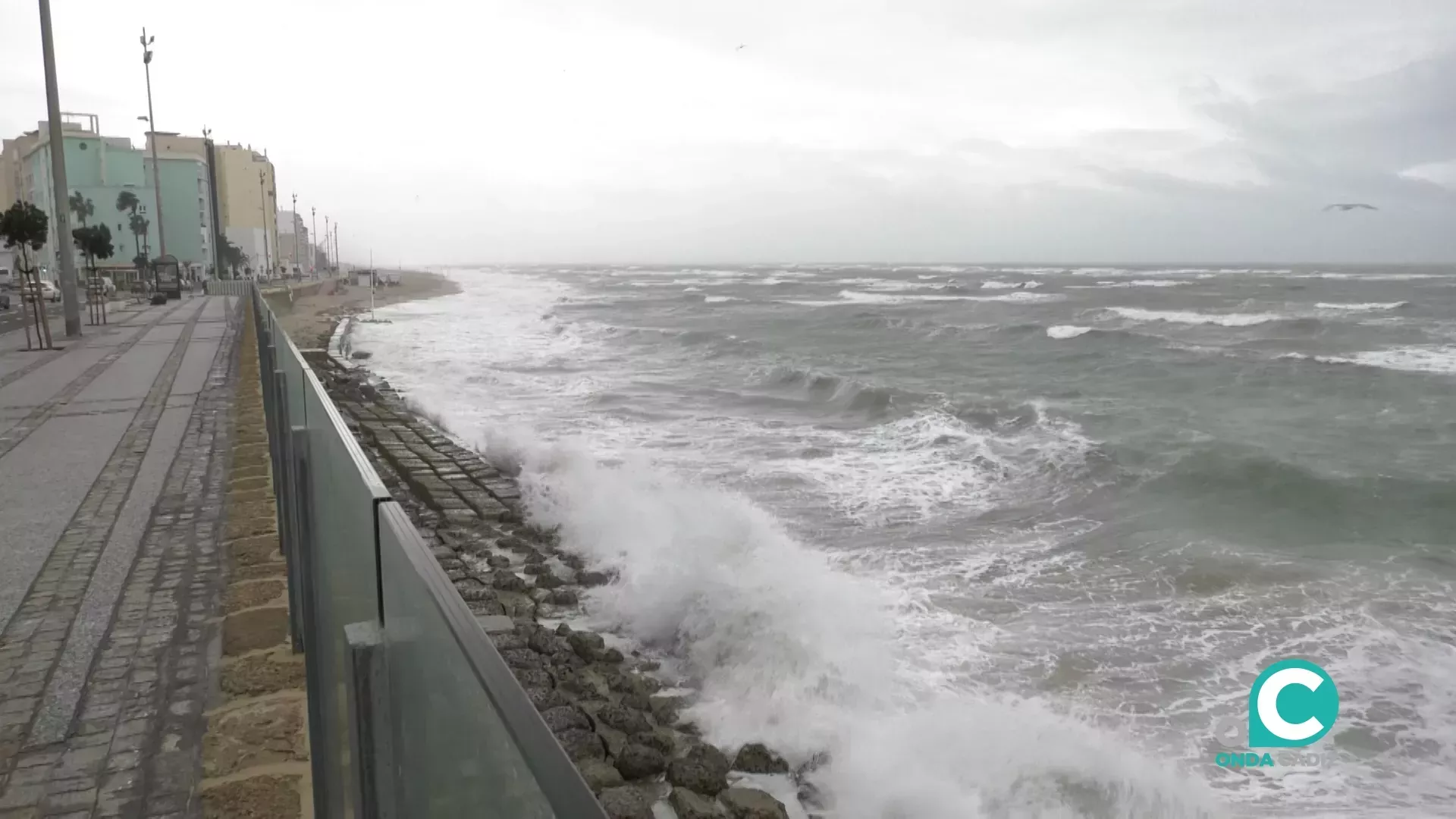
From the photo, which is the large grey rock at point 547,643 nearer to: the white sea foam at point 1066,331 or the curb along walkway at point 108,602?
the curb along walkway at point 108,602

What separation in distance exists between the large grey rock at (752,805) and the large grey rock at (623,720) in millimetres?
729

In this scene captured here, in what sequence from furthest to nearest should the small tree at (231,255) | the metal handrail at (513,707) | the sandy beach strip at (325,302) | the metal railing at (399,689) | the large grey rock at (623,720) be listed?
1. the small tree at (231,255)
2. the sandy beach strip at (325,302)
3. the large grey rock at (623,720)
4. the metal railing at (399,689)
5. the metal handrail at (513,707)

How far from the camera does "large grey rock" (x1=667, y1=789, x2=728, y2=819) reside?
4602mm

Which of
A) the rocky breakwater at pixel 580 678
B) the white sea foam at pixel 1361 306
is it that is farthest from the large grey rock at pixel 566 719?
Result: the white sea foam at pixel 1361 306

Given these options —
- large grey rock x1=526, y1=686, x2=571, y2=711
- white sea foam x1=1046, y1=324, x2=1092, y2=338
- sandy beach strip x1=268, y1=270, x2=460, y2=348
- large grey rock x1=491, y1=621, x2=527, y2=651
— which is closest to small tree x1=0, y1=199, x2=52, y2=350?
sandy beach strip x1=268, y1=270, x2=460, y2=348

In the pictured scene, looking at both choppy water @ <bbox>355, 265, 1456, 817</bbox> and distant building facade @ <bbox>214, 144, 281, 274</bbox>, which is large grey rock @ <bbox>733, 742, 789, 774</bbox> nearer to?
choppy water @ <bbox>355, 265, 1456, 817</bbox>

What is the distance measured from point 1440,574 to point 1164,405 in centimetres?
1048

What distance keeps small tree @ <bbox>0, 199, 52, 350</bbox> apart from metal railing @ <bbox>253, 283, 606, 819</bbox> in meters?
18.3

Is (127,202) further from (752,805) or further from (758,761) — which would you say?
(752,805)

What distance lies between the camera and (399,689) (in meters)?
1.47

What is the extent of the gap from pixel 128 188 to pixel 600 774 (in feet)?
297

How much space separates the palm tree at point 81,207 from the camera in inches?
2723

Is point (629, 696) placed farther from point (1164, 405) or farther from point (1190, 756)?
point (1164, 405)

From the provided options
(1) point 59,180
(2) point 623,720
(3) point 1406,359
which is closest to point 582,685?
(2) point 623,720
